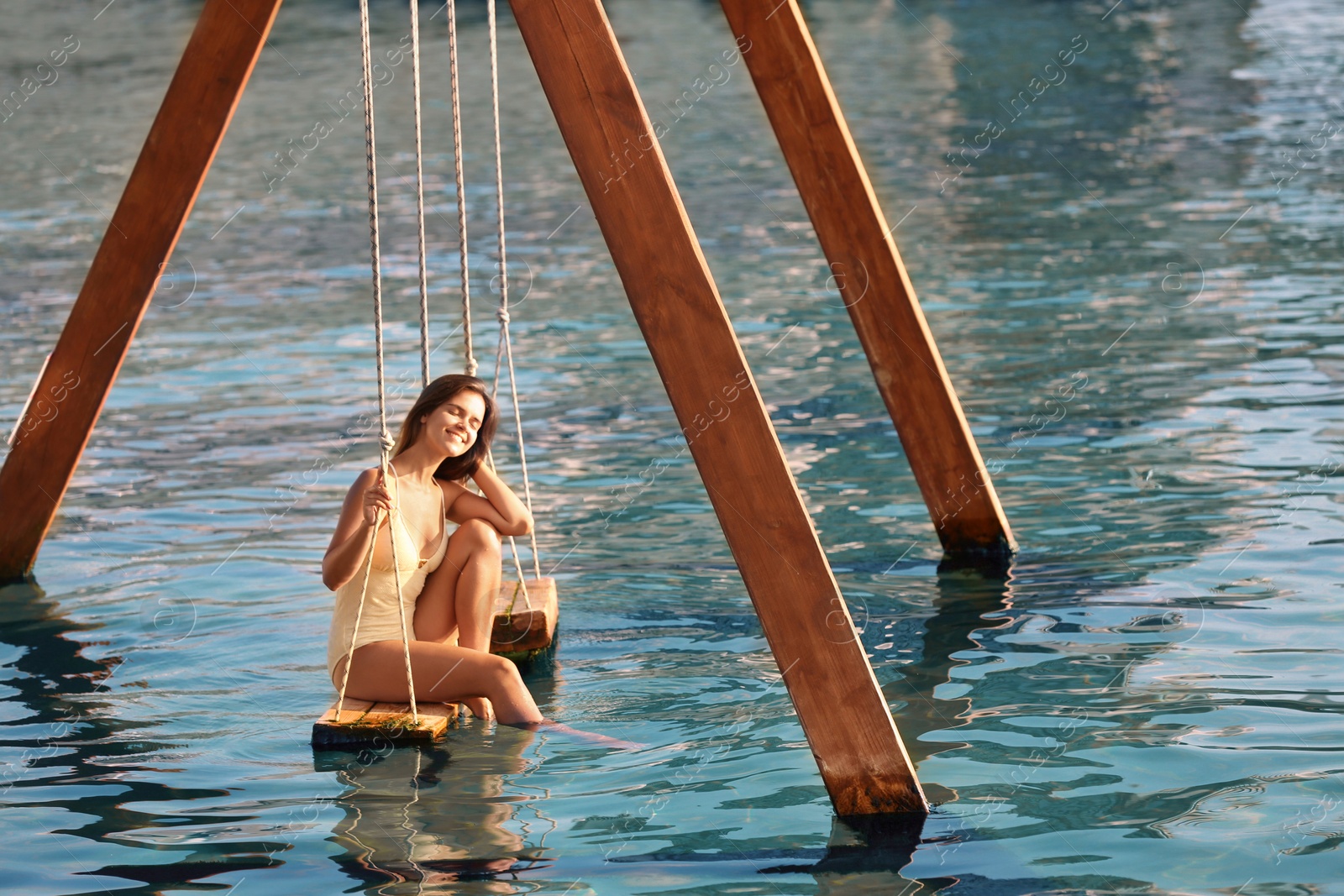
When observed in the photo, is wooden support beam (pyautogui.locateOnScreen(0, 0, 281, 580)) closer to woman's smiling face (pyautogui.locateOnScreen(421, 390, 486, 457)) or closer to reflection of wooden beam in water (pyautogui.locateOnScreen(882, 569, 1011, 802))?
woman's smiling face (pyautogui.locateOnScreen(421, 390, 486, 457))

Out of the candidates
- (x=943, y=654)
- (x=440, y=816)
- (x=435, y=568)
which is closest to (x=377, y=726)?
(x=440, y=816)

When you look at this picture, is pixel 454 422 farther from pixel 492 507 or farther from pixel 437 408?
pixel 492 507

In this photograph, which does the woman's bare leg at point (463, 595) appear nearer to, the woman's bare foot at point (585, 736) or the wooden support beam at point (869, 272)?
the woman's bare foot at point (585, 736)

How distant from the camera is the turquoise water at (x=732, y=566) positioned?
14.4ft

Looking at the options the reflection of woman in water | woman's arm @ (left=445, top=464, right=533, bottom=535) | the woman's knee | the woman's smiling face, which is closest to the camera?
the reflection of woman in water

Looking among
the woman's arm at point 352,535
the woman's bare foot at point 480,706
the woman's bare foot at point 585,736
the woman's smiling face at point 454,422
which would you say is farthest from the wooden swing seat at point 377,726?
the woman's smiling face at point 454,422

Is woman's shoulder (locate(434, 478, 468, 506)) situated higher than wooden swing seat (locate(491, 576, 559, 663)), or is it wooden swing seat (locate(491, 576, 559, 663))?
woman's shoulder (locate(434, 478, 468, 506))

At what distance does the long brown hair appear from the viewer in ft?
17.8

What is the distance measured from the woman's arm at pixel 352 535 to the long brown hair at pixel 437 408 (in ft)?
1.54

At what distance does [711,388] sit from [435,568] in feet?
5.42

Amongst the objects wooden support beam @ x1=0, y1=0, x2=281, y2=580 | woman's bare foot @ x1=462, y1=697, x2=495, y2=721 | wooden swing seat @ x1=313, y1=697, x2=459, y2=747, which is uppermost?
wooden support beam @ x1=0, y1=0, x2=281, y2=580

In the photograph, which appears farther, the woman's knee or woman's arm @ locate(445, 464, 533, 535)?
woman's arm @ locate(445, 464, 533, 535)

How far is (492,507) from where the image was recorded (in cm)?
567

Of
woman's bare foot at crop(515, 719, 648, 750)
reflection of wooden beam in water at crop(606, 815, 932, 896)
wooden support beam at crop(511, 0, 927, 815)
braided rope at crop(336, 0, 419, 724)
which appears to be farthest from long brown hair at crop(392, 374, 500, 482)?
reflection of wooden beam in water at crop(606, 815, 932, 896)
